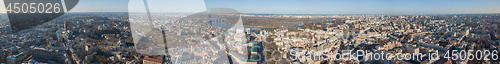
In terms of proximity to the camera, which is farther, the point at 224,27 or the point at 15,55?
the point at 224,27

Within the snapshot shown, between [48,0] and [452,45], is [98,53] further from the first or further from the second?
[452,45]

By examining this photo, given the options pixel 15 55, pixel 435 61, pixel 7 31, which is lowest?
pixel 435 61

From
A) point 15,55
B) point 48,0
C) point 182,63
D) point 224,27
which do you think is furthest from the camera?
point 224,27

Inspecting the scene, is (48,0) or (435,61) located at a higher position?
(48,0)

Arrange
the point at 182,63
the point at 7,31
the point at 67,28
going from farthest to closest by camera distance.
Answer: the point at 67,28 < the point at 7,31 < the point at 182,63

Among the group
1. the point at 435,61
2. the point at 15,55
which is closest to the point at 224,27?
the point at 15,55

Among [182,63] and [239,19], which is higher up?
[239,19]

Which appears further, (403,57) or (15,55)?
(403,57)

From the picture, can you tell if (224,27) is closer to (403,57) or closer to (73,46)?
(73,46)

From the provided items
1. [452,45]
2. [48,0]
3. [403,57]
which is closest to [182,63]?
[48,0]
